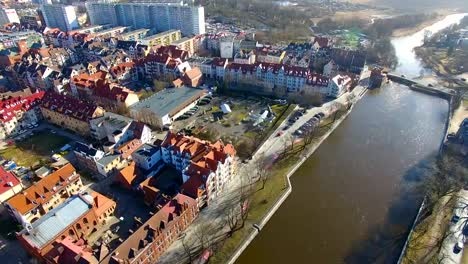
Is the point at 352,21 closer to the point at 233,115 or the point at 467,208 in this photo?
the point at 233,115

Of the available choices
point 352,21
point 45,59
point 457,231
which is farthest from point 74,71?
point 352,21

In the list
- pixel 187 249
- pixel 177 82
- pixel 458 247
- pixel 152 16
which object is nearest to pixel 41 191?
pixel 187 249

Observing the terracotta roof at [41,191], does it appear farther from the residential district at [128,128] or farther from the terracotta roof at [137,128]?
the terracotta roof at [137,128]

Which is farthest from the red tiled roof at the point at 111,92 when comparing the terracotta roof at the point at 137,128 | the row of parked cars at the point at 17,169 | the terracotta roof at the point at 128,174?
the terracotta roof at the point at 128,174

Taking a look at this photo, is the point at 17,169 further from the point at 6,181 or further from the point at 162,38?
the point at 162,38

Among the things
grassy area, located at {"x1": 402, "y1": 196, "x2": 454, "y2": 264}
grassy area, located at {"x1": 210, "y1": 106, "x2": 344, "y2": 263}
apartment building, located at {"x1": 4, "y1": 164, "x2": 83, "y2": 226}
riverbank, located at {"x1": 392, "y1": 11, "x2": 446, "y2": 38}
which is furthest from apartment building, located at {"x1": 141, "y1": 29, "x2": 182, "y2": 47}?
grassy area, located at {"x1": 402, "y1": 196, "x2": 454, "y2": 264}

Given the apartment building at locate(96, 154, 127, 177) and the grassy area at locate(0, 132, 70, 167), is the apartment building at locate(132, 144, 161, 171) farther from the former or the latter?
the grassy area at locate(0, 132, 70, 167)
